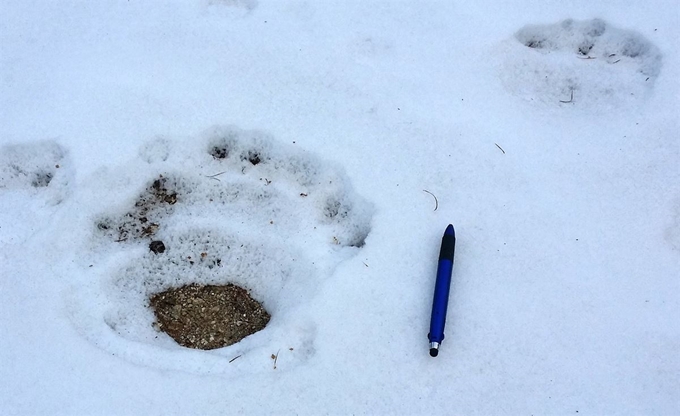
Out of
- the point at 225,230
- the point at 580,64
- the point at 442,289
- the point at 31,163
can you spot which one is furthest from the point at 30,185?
the point at 580,64

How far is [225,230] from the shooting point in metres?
2.97

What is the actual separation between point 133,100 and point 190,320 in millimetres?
1311

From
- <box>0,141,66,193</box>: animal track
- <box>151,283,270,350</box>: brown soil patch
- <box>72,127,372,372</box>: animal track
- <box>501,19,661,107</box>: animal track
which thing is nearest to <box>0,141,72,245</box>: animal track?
<box>0,141,66,193</box>: animal track

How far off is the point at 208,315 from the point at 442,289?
4.09 ft

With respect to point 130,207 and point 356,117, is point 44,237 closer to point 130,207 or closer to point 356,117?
point 130,207

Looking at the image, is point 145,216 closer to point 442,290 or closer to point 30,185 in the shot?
point 30,185

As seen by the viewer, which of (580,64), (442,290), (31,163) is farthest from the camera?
(580,64)

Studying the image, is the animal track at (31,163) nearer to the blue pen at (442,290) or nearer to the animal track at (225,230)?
the animal track at (225,230)

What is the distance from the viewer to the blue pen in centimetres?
252

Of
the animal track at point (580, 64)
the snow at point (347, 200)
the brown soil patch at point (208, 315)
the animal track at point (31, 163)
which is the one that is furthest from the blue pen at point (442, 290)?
the animal track at point (31, 163)

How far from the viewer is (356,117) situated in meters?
3.12

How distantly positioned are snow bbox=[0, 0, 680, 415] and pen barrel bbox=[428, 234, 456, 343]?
4.4 inches

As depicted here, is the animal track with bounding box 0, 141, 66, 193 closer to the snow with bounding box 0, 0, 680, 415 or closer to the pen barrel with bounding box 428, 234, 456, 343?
the snow with bounding box 0, 0, 680, 415

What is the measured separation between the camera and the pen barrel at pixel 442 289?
2.53 m
